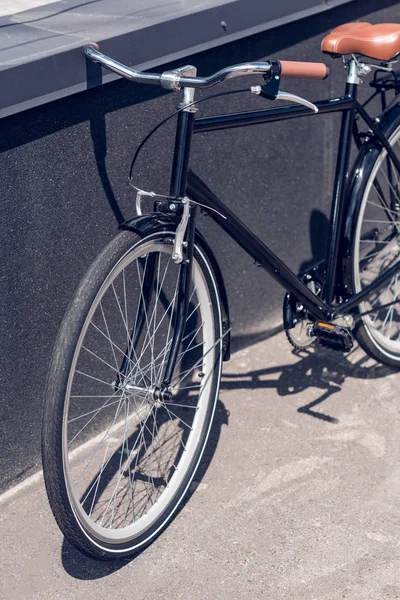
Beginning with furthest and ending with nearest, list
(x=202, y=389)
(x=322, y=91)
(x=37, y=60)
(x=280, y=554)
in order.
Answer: (x=322, y=91) → (x=202, y=389) → (x=280, y=554) → (x=37, y=60)

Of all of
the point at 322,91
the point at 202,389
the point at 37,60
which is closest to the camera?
the point at 37,60

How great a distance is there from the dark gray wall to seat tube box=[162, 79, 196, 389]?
54cm

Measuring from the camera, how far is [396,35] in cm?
320

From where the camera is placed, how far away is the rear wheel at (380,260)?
3.49 m

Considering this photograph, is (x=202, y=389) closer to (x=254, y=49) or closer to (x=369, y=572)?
(x=369, y=572)

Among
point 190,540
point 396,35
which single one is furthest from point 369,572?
point 396,35

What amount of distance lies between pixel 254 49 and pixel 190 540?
1.94m

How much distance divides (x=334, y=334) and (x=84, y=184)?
1.08 meters

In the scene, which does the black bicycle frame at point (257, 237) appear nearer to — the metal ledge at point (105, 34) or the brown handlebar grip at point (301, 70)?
the brown handlebar grip at point (301, 70)

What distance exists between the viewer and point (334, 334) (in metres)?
3.35

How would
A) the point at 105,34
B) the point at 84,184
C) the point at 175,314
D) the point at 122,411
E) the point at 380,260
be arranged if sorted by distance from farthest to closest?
the point at 380,260
the point at 122,411
the point at 84,184
the point at 105,34
the point at 175,314

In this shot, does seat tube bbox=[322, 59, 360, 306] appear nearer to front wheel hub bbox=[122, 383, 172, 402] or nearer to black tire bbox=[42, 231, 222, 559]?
black tire bbox=[42, 231, 222, 559]

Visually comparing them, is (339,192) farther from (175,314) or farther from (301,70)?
(175,314)

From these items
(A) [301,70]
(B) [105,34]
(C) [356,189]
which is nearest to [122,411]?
(C) [356,189]
